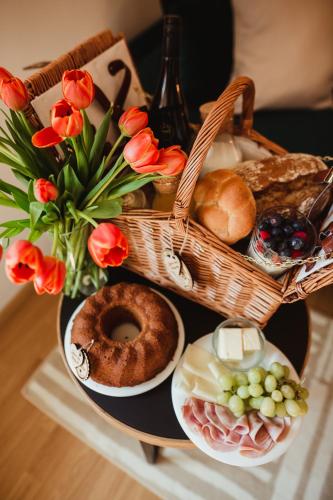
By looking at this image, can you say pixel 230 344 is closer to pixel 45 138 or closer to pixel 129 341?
pixel 129 341

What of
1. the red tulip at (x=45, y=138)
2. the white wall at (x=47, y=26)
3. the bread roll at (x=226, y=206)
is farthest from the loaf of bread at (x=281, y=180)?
the white wall at (x=47, y=26)

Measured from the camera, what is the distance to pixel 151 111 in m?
0.87

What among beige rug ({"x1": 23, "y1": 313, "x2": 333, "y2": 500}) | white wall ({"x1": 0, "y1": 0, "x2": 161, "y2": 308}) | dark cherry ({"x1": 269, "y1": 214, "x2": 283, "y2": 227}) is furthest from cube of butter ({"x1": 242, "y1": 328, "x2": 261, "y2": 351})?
white wall ({"x1": 0, "y1": 0, "x2": 161, "y2": 308})

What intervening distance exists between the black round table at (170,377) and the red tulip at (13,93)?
50 cm

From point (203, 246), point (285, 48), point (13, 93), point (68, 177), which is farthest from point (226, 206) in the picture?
point (285, 48)

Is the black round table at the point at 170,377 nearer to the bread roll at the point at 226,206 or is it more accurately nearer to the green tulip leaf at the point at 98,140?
the bread roll at the point at 226,206

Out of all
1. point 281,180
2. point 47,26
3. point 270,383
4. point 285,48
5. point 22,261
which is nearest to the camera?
point 22,261

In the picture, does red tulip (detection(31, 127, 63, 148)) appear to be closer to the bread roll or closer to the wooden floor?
the bread roll

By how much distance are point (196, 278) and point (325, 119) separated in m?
0.91

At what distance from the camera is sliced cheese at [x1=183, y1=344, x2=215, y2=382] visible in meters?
0.73

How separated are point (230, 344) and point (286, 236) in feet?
0.84

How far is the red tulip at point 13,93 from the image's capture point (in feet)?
1.60

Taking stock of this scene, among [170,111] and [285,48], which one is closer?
[170,111]

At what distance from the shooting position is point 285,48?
1.15 meters
